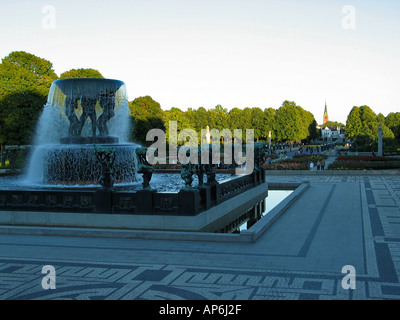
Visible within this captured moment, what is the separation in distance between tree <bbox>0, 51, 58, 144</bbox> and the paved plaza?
107ft

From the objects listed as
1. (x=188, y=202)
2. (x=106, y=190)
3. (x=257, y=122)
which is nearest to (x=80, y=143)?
(x=106, y=190)

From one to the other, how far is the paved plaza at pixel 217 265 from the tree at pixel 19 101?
32.5 meters

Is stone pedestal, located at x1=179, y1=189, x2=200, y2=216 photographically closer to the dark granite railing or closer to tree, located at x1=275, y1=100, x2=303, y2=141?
the dark granite railing

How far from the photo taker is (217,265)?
961cm

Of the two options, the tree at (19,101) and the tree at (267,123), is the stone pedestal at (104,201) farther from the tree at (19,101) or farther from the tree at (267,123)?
the tree at (267,123)

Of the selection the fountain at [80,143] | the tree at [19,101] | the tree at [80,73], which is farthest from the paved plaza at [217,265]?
the tree at [80,73]

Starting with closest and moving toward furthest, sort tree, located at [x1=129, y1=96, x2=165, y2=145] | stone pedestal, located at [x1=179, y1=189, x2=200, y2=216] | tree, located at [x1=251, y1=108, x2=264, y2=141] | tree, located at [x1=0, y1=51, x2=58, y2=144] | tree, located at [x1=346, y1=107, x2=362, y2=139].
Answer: stone pedestal, located at [x1=179, y1=189, x2=200, y2=216]
tree, located at [x1=0, y1=51, x2=58, y2=144]
tree, located at [x1=129, y1=96, x2=165, y2=145]
tree, located at [x1=346, y1=107, x2=362, y2=139]
tree, located at [x1=251, y1=108, x2=264, y2=141]

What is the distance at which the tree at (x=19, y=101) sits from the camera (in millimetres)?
42625

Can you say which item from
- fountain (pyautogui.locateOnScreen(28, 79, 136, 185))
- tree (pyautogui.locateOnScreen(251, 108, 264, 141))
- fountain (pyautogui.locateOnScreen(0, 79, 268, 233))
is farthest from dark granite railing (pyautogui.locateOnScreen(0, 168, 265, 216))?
tree (pyautogui.locateOnScreen(251, 108, 264, 141))

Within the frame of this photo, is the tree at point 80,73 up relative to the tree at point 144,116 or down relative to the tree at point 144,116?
up

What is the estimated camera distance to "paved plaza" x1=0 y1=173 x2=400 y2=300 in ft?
26.0

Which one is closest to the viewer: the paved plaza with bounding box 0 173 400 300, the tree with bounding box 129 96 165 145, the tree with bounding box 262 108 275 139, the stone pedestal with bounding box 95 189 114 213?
the paved plaza with bounding box 0 173 400 300

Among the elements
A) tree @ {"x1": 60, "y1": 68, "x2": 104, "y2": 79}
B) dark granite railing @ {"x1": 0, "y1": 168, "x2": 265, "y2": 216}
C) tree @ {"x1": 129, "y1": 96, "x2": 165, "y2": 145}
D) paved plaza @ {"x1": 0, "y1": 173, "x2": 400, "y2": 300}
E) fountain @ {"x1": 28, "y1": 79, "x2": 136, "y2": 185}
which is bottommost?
paved plaza @ {"x1": 0, "y1": 173, "x2": 400, "y2": 300}

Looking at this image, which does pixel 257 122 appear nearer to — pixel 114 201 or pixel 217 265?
pixel 114 201
